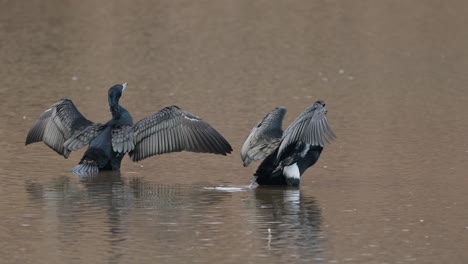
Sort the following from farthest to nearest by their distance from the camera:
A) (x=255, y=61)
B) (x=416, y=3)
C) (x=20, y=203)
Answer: (x=416, y=3) → (x=255, y=61) → (x=20, y=203)

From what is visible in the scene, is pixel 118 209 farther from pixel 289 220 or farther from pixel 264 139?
pixel 264 139

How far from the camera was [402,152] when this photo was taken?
536 inches

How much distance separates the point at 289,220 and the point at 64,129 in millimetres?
4073

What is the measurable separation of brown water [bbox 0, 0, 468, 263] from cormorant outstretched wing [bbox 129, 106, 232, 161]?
0.98 ft

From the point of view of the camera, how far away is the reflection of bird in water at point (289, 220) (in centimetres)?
888

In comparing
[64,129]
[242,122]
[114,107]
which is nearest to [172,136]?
[114,107]

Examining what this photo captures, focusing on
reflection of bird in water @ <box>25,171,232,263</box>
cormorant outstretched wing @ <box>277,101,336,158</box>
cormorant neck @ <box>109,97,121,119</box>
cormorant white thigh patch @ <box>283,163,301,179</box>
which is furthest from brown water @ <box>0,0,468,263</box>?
cormorant neck @ <box>109,97,121,119</box>

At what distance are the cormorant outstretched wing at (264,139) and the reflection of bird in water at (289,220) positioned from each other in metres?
0.45

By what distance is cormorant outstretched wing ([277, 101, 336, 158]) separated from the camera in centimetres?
1097

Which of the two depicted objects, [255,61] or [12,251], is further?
[255,61]

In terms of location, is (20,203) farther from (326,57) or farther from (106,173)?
(326,57)

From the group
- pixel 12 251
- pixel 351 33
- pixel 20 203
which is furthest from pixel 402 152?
pixel 351 33

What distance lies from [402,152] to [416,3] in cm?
1891

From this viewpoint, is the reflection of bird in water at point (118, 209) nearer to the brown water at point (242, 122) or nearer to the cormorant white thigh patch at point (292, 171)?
the brown water at point (242, 122)
